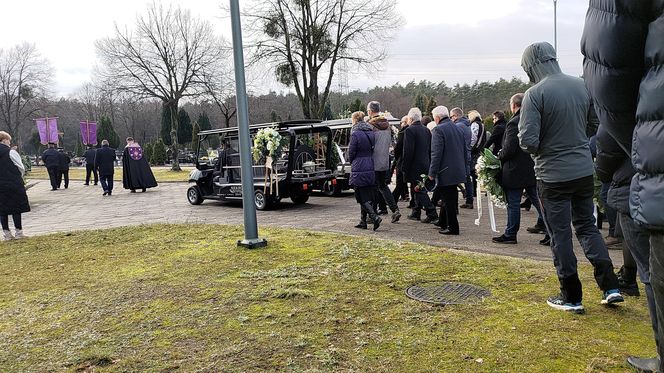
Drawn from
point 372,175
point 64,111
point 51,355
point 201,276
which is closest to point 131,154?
point 372,175

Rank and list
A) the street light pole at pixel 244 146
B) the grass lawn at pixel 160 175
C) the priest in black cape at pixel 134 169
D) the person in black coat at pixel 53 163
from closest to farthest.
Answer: the street light pole at pixel 244 146
the priest in black cape at pixel 134 169
the person in black coat at pixel 53 163
the grass lawn at pixel 160 175

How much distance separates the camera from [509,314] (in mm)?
3859

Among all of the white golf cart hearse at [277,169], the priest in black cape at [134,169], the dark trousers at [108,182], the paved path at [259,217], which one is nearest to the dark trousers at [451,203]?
the paved path at [259,217]

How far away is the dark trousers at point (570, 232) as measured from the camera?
12.6ft

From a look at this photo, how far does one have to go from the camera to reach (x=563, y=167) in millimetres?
3955

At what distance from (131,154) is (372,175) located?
45.5 ft

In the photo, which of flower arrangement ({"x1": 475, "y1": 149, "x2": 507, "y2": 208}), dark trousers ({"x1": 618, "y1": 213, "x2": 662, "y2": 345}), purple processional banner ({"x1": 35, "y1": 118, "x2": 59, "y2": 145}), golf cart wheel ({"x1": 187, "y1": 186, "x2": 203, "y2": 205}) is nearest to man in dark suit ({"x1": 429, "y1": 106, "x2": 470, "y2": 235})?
flower arrangement ({"x1": 475, "y1": 149, "x2": 507, "y2": 208})

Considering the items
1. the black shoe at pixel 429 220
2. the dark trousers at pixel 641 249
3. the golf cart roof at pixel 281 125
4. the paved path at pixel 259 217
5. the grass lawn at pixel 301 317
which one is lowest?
the paved path at pixel 259 217

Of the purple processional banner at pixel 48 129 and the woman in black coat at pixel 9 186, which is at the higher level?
the purple processional banner at pixel 48 129

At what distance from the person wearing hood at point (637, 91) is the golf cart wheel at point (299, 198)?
36.1 feet

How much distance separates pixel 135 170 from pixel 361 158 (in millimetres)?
14238

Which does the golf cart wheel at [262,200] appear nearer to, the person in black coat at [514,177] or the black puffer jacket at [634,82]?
the person in black coat at [514,177]

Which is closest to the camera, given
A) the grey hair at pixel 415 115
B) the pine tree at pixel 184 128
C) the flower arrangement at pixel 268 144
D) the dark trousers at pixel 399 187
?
the grey hair at pixel 415 115

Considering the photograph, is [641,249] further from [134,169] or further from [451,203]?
[134,169]
